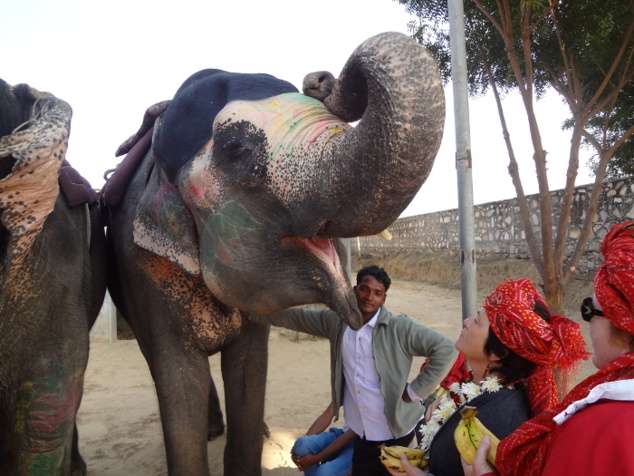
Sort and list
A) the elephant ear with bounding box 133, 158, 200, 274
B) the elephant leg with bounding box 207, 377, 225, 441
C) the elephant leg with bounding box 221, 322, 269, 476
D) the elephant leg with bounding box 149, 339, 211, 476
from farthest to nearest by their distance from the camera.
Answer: the elephant leg with bounding box 207, 377, 225, 441 → the elephant leg with bounding box 221, 322, 269, 476 → the elephant leg with bounding box 149, 339, 211, 476 → the elephant ear with bounding box 133, 158, 200, 274

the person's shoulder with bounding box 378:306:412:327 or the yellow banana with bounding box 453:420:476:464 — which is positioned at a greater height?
the person's shoulder with bounding box 378:306:412:327

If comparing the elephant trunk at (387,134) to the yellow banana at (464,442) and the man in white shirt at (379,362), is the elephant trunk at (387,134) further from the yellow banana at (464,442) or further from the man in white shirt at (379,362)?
the man in white shirt at (379,362)

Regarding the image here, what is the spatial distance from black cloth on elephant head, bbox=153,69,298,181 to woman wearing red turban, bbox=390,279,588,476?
1.13 m

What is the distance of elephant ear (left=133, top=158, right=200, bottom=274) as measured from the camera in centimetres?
227

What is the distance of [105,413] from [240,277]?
4788mm

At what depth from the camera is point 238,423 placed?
121 inches

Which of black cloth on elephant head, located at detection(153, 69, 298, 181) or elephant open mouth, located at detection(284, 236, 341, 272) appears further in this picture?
black cloth on elephant head, located at detection(153, 69, 298, 181)

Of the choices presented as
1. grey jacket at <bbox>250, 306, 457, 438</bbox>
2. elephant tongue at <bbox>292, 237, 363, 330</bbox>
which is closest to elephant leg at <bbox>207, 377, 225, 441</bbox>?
grey jacket at <bbox>250, 306, 457, 438</bbox>

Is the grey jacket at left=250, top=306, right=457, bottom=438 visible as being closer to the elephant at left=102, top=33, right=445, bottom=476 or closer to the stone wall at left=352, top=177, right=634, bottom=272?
the elephant at left=102, top=33, right=445, bottom=476

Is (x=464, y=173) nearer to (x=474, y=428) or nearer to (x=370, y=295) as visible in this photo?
(x=370, y=295)

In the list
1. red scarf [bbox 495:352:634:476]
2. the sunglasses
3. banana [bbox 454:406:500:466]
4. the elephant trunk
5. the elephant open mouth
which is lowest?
banana [bbox 454:406:500:466]

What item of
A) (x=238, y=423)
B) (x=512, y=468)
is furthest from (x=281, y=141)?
(x=238, y=423)

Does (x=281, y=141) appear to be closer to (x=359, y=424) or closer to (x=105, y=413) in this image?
(x=359, y=424)

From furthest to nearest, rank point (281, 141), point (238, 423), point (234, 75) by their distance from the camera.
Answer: point (238, 423), point (234, 75), point (281, 141)
